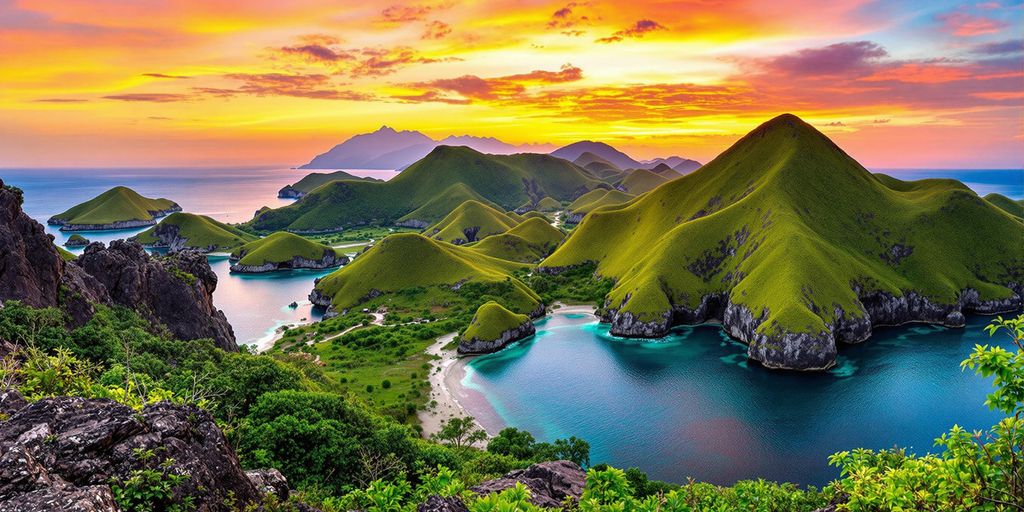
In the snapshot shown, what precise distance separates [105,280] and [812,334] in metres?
106

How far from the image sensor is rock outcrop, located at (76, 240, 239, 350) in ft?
199

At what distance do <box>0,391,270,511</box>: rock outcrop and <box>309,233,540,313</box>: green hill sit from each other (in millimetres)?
108309

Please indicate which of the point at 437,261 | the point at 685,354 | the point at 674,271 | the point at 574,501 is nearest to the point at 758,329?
the point at 685,354

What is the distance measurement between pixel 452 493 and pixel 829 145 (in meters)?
183

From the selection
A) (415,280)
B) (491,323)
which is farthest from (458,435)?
(415,280)

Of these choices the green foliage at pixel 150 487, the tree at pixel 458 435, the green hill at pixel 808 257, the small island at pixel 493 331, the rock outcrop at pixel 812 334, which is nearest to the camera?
the green foliage at pixel 150 487

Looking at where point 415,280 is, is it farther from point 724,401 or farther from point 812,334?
point 812,334

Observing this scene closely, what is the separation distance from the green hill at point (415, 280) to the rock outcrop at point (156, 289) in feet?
220

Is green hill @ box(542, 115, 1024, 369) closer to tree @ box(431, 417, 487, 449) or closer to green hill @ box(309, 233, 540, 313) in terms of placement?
green hill @ box(309, 233, 540, 313)

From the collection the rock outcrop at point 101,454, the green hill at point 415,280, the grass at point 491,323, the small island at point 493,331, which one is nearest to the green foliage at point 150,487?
the rock outcrop at point 101,454

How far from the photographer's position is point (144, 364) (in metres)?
39.6

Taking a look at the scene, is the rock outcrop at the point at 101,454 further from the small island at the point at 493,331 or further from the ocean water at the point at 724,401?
the small island at the point at 493,331

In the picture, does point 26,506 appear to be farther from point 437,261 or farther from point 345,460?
point 437,261

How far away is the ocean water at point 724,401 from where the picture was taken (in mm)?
60438
